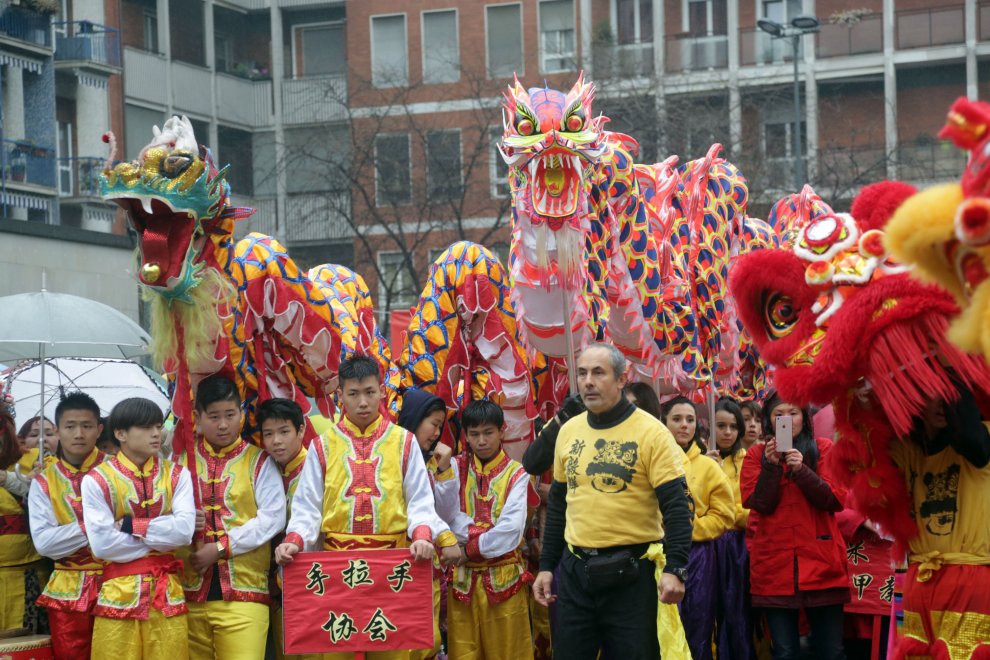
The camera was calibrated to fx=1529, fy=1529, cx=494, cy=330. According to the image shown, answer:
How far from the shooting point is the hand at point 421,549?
645 cm

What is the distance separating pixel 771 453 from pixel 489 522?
145 centimetres

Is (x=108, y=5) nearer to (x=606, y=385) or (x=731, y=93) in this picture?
(x=731, y=93)

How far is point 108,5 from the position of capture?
27.8 meters

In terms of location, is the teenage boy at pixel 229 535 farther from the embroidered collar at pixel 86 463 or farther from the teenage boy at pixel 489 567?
the teenage boy at pixel 489 567

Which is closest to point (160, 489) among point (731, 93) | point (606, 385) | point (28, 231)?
point (606, 385)

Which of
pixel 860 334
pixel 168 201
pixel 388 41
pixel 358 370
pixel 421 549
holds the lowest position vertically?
pixel 421 549

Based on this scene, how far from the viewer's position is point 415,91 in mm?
27250

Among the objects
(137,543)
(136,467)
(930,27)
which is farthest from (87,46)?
(137,543)

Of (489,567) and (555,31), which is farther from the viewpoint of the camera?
(555,31)

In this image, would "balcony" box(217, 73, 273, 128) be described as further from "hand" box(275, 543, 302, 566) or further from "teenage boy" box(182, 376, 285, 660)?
"hand" box(275, 543, 302, 566)

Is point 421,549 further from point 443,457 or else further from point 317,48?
point 317,48

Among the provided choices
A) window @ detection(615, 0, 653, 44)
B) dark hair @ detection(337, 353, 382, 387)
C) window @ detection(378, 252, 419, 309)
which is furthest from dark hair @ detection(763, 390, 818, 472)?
window @ detection(615, 0, 653, 44)

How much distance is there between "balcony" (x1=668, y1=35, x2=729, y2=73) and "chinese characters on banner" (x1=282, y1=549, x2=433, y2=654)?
895 inches

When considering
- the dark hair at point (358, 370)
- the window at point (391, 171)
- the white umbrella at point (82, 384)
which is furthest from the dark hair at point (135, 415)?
the window at point (391, 171)
